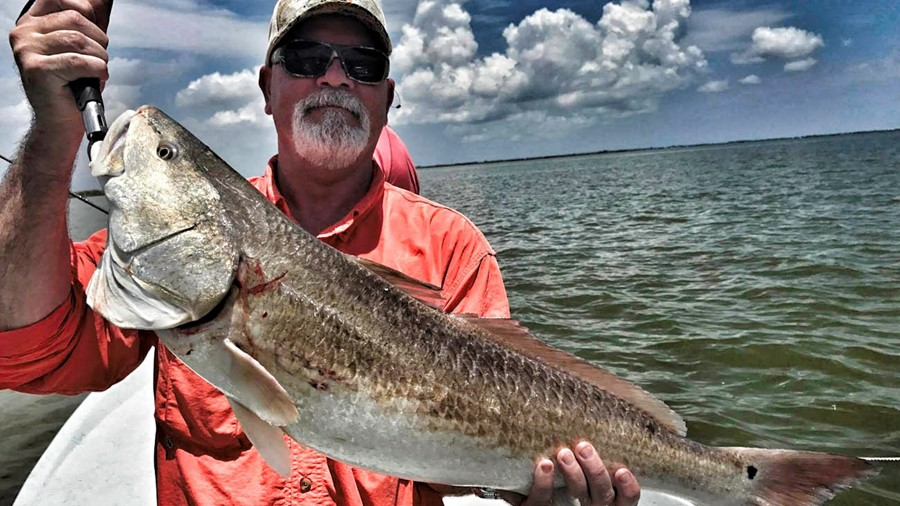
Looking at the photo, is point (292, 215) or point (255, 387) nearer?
point (255, 387)

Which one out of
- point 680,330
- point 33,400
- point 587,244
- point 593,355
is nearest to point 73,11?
point 33,400

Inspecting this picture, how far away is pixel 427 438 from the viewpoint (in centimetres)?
237

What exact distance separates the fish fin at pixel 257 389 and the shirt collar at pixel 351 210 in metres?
1.30

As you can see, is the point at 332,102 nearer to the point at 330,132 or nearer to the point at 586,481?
the point at 330,132

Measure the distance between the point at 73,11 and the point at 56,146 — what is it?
1.63ft

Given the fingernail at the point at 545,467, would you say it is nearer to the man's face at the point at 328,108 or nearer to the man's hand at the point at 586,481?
the man's hand at the point at 586,481

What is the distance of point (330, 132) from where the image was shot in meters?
3.51

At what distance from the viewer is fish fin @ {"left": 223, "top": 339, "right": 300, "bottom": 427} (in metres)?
2.11

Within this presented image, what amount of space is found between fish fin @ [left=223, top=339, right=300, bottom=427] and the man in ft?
2.54

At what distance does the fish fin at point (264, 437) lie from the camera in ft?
7.25

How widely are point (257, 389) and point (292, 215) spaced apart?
165 centimetres

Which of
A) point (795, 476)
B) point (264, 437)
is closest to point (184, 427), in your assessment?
point (264, 437)

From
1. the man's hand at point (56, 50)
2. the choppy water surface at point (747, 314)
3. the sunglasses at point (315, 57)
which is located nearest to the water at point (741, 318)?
the choppy water surface at point (747, 314)

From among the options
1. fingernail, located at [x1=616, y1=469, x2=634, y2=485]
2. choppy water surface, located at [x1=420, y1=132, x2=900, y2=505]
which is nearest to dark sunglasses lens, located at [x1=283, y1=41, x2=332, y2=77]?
fingernail, located at [x1=616, y1=469, x2=634, y2=485]
